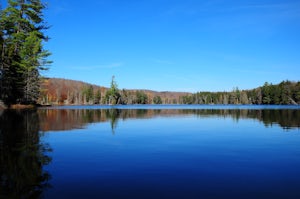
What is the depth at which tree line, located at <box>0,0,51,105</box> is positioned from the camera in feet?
171

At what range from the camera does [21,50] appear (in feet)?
184

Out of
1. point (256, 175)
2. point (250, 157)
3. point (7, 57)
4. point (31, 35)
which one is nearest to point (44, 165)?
point (256, 175)

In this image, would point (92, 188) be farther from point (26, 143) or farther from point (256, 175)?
point (26, 143)

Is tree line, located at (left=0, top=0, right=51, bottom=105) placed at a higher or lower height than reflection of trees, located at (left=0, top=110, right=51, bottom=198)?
higher

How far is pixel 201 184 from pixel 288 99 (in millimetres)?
171366

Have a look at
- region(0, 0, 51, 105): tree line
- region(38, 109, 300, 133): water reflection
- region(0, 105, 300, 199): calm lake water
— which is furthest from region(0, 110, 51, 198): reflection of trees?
region(0, 0, 51, 105): tree line

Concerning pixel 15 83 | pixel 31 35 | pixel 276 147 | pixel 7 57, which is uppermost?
pixel 31 35

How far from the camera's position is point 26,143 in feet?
47.3

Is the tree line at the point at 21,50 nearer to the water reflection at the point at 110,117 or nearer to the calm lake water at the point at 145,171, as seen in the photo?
the water reflection at the point at 110,117

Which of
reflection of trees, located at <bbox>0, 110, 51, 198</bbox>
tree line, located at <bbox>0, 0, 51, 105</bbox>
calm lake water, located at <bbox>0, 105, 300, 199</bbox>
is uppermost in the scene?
tree line, located at <bbox>0, 0, 51, 105</bbox>

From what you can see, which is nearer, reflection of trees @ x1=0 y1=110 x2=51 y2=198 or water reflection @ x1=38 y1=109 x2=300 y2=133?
reflection of trees @ x1=0 y1=110 x2=51 y2=198

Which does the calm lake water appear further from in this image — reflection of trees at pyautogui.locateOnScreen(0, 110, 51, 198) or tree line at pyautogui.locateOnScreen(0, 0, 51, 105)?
tree line at pyautogui.locateOnScreen(0, 0, 51, 105)

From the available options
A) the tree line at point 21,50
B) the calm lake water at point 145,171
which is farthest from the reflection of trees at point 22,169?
the tree line at point 21,50

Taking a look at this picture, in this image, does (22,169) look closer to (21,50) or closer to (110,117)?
(110,117)
